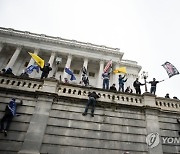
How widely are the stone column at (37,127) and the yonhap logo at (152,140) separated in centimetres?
662

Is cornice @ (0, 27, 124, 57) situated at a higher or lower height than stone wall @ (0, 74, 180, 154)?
higher

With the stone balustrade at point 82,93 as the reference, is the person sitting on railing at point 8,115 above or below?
below

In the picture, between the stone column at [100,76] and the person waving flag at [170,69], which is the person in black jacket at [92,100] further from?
the stone column at [100,76]

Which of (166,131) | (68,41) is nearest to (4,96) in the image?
(166,131)

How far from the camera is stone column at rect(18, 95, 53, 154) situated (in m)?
11.0

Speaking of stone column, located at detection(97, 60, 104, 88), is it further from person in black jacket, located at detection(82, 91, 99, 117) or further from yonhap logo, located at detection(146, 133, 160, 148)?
yonhap logo, located at detection(146, 133, 160, 148)

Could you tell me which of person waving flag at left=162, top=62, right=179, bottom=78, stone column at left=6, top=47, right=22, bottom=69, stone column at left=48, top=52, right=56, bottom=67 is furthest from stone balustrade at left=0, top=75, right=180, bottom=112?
stone column at left=48, top=52, right=56, bottom=67

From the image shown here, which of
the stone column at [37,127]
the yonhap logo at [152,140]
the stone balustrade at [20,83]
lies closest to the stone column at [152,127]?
the yonhap logo at [152,140]

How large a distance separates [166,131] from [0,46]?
101 ft

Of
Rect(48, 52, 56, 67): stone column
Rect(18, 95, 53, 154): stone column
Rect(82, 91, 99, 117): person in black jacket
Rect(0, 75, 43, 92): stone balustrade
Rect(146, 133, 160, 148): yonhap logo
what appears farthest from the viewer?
Rect(48, 52, 56, 67): stone column

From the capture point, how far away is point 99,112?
1348 cm

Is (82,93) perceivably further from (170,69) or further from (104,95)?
(170,69)

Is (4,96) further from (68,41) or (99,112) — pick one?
(68,41)

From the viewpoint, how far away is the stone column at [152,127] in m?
12.2
